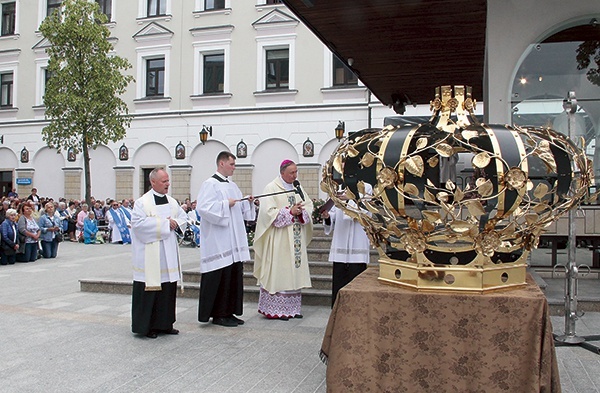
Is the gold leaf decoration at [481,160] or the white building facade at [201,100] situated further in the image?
the white building facade at [201,100]

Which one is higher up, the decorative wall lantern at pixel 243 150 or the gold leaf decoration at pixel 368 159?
the decorative wall lantern at pixel 243 150

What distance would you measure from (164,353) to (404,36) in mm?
4175

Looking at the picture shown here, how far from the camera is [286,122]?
21891 millimetres

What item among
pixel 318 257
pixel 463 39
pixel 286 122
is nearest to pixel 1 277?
pixel 318 257

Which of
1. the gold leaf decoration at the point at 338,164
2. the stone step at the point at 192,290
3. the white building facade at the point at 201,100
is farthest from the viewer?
the white building facade at the point at 201,100

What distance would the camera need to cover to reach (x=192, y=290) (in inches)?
323

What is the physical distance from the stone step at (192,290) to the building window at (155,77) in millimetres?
16146

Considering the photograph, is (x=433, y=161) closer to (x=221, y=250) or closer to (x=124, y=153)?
(x=221, y=250)

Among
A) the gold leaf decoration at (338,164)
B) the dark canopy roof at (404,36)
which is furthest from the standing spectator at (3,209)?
the gold leaf decoration at (338,164)

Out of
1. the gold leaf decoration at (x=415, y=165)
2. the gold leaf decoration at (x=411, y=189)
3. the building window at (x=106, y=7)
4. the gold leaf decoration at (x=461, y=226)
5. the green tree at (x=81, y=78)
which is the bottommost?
the gold leaf decoration at (x=461, y=226)

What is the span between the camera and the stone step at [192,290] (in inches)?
301

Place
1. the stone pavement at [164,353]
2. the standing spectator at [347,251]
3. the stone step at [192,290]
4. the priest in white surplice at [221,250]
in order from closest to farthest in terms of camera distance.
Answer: the stone pavement at [164,353] → the priest in white surplice at [221,250] → the standing spectator at [347,251] → the stone step at [192,290]

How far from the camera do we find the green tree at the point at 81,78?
1991 centimetres

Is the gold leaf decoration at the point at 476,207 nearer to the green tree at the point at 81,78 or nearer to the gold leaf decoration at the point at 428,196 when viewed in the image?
the gold leaf decoration at the point at 428,196
